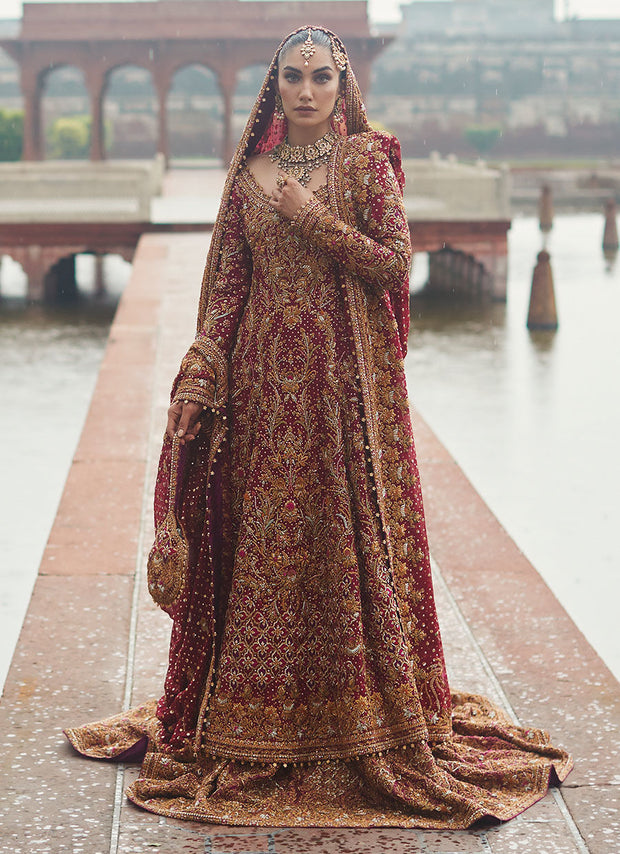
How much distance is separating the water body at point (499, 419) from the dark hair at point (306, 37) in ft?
6.46

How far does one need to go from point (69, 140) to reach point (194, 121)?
204 inches

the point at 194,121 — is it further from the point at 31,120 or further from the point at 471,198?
the point at 471,198

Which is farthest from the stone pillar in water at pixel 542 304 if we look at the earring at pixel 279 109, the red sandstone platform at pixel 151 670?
the earring at pixel 279 109

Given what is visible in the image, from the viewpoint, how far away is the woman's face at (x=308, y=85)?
237 cm

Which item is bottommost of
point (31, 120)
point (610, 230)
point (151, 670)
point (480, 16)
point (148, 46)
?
point (610, 230)

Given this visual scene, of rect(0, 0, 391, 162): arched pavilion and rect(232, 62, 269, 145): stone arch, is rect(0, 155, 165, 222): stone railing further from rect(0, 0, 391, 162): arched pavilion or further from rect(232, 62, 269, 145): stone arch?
rect(232, 62, 269, 145): stone arch

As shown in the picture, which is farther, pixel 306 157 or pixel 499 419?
pixel 499 419

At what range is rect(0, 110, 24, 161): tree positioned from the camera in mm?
23500

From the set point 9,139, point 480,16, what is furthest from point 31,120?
point 480,16

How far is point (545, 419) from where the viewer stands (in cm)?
792

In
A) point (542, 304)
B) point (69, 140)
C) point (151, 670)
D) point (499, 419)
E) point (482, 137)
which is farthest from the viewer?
point (482, 137)

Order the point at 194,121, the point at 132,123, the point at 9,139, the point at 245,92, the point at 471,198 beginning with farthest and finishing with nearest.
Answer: the point at 245,92, the point at 132,123, the point at 194,121, the point at 9,139, the point at 471,198

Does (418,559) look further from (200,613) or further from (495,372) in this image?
(495,372)

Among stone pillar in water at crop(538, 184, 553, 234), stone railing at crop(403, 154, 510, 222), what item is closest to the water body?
stone railing at crop(403, 154, 510, 222)
